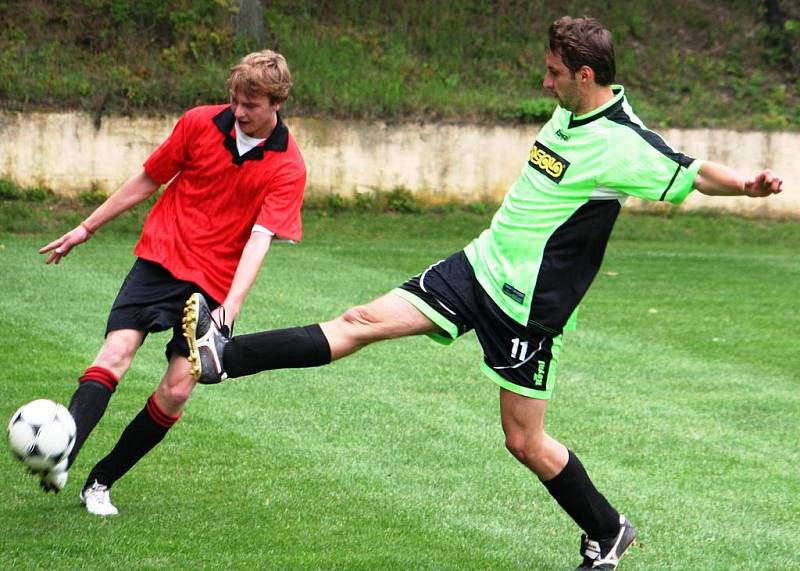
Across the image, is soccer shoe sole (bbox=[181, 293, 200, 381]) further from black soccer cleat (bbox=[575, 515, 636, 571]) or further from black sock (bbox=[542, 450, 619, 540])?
black soccer cleat (bbox=[575, 515, 636, 571])

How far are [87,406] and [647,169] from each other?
246cm

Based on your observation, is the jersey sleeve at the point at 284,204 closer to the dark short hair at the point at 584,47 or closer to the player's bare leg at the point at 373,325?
the player's bare leg at the point at 373,325

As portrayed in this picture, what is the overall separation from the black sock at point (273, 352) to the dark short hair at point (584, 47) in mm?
1400

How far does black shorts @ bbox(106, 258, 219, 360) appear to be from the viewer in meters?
5.71

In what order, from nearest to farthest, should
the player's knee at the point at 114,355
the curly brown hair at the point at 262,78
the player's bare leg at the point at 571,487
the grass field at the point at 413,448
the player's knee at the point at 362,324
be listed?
1. the player's knee at the point at 362,324
2. the player's bare leg at the point at 571,487
3. the curly brown hair at the point at 262,78
4. the grass field at the point at 413,448
5. the player's knee at the point at 114,355

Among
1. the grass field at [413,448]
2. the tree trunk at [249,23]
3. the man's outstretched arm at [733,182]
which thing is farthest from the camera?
the tree trunk at [249,23]

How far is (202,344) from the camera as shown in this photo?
16.3ft

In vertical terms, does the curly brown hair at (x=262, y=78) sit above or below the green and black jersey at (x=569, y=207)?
above

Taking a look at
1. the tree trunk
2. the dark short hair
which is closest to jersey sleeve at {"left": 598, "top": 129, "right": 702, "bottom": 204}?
the dark short hair

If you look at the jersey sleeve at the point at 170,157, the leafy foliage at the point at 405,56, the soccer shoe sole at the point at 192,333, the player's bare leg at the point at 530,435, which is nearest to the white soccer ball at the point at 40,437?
the soccer shoe sole at the point at 192,333

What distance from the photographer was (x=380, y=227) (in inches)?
731

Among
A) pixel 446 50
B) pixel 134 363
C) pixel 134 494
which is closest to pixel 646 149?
pixel 134 494

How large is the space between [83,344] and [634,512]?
198 inches

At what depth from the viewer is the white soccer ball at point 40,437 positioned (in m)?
5.01
